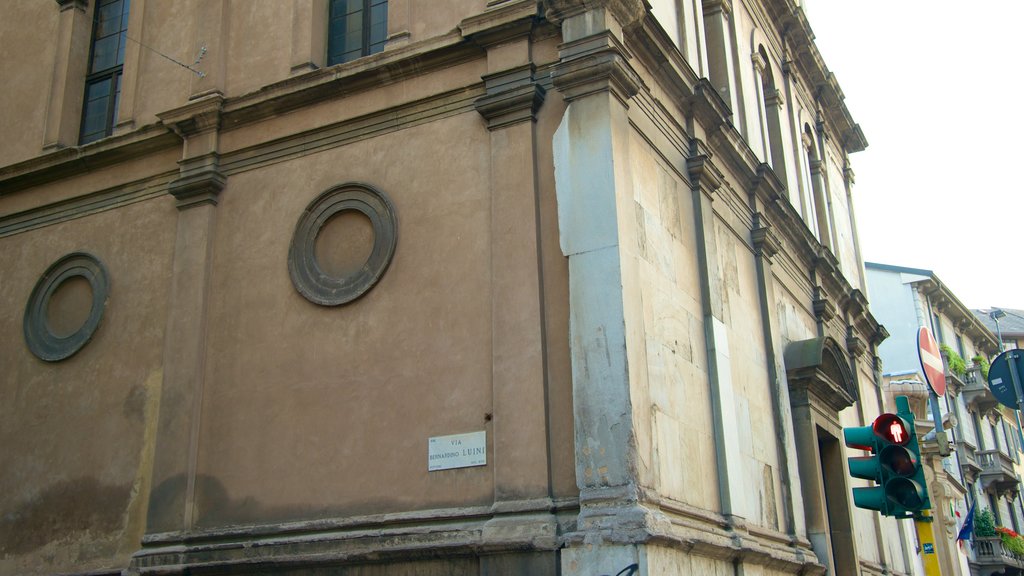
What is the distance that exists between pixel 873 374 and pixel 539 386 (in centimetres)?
1403

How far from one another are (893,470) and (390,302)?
5.26 metres

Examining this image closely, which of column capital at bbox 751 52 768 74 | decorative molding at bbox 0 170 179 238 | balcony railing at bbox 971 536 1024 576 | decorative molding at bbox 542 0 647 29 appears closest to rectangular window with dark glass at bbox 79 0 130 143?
decorative molding at bbox 0 170 179 238

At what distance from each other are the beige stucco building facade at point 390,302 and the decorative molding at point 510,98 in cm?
3

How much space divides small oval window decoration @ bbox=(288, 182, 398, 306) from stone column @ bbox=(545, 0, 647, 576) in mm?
2108

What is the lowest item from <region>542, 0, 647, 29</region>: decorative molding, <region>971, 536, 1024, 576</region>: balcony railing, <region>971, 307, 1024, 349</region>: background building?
<region>971, 536, 1024, 576</region>: balcony railing

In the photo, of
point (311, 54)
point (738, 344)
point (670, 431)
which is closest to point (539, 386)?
point (670, 431)

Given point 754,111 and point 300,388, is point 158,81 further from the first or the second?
point 754,111

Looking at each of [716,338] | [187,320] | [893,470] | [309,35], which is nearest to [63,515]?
[187,320]

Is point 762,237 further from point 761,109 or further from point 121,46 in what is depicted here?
point 121,46

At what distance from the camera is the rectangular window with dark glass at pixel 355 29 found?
40.5 ft

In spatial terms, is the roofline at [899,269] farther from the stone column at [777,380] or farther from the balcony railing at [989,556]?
the stone column at [777,380]

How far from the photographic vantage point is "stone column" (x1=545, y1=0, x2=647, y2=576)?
8680mm

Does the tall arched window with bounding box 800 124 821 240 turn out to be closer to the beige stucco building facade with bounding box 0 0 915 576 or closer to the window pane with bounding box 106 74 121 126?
the beige stucco building facade with bounding box 0 0 915 576

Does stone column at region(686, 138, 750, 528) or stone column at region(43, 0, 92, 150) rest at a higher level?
stone column at region(43, 0, 92, 150)
